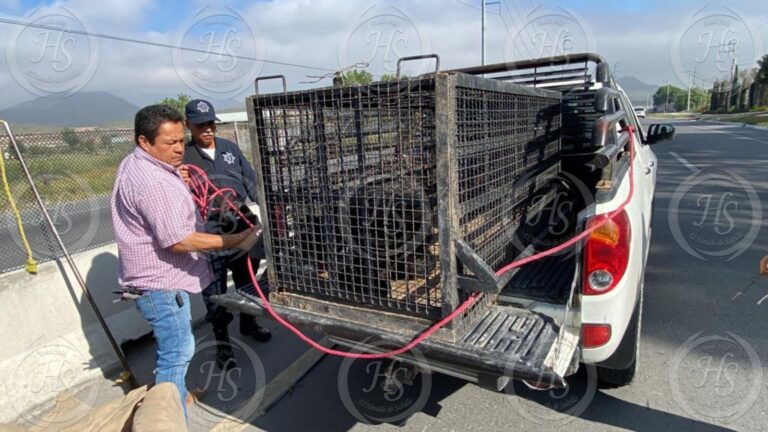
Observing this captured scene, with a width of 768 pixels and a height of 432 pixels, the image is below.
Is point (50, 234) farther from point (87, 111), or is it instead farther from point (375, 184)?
point (87, 111)

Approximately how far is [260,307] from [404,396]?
1.23 meters

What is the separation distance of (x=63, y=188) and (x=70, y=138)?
0.64m

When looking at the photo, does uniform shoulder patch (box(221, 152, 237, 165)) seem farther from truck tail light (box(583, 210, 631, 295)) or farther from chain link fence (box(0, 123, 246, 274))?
truck tail light (box(583, 210, 631, 295))

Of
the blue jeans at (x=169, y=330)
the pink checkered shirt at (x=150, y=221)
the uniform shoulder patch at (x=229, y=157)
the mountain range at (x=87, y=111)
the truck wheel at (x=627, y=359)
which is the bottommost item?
the truck wheel at (x=627, y=359)

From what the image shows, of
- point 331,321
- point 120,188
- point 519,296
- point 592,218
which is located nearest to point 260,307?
point 331,321

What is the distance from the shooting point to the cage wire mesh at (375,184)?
7.01ft

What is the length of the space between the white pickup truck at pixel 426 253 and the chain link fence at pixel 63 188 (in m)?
1.96

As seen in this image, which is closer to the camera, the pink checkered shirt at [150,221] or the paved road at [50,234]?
the pink checkered shirt at [150,221]

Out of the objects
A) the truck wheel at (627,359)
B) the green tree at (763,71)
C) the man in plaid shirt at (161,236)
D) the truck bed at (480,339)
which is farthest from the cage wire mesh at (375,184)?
the green tree at (763,71)

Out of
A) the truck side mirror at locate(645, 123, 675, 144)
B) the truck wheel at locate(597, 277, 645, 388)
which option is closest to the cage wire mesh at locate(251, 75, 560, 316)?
the truck wheel at locate(597, 277, 645, 388)

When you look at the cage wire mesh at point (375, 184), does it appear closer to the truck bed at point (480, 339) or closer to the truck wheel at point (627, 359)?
the truck bed at point (480, 339)

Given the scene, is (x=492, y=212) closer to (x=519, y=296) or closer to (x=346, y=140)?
(x=519, y=296)

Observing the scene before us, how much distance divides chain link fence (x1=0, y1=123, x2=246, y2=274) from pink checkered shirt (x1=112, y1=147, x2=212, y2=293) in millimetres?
1508

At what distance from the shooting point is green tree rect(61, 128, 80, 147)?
5098mm
